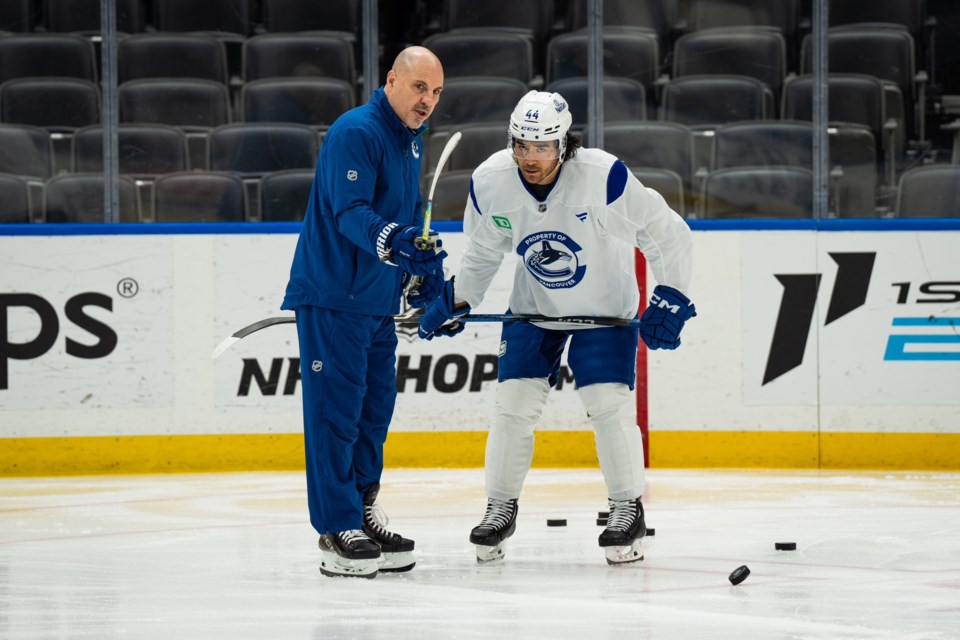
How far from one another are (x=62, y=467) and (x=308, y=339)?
128 inches

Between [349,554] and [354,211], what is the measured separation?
2.85 ft

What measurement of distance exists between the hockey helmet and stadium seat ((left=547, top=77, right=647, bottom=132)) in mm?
3152

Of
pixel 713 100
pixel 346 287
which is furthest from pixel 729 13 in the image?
pixel 346 287

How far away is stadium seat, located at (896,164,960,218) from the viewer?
666cm

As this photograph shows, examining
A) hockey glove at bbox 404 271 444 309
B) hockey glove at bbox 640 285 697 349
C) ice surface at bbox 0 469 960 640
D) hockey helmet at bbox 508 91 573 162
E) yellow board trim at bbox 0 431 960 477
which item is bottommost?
yellow board trim at bbox 0 431 960 477

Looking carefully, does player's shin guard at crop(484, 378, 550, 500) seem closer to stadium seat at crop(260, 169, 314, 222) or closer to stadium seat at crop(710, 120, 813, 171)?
stadium seat at crop(260, 169, 314, 222)

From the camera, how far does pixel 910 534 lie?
4.37 metres

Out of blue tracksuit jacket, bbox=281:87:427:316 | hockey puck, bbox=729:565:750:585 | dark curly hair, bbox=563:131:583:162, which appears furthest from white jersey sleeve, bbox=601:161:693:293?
hockey puck, bbox=729:565:750:585

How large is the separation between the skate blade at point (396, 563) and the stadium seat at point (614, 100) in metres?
3.55

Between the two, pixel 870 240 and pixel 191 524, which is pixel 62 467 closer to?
pixel 191 524

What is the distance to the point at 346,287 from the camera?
3561 millimetres

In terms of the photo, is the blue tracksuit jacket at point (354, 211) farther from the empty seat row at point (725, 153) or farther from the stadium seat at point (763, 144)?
the stadium seat at point (763, 144)

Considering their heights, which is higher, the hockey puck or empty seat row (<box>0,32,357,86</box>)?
empty seat row (<box>0,32,357,86</box>)

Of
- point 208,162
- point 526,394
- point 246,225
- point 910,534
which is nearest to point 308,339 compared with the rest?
point 526,394
